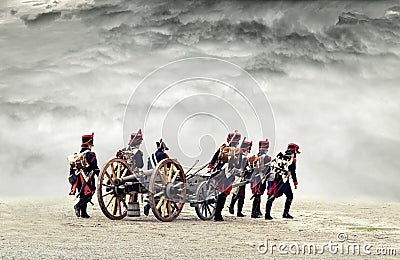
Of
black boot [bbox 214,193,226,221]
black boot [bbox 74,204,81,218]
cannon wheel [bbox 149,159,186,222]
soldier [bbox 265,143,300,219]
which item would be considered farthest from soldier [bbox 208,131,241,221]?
black boot [bbox 74,204,81,218]

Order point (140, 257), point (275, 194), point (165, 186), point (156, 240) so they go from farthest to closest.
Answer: point (275, 194) → point (165, 186) → point (156, 240) → point (140, 257)

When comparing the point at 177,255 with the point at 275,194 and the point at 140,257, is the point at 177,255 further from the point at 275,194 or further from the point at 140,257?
the point at 275,194

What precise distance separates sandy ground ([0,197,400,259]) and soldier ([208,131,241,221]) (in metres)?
0.49

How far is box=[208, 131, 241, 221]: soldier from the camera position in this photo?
1648 centimetres

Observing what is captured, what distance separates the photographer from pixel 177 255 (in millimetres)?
10922

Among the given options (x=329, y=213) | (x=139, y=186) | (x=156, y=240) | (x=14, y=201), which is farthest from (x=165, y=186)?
(x=14, y=201)

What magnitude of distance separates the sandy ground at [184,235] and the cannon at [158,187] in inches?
13.9

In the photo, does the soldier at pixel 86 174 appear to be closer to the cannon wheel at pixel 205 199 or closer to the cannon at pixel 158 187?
the cannon at pixel 158 187

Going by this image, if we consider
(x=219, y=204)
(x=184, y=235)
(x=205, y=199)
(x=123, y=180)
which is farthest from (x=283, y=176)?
(x=184, y=235)

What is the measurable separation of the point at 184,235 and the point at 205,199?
123 inches

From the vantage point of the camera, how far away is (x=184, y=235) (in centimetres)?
1356

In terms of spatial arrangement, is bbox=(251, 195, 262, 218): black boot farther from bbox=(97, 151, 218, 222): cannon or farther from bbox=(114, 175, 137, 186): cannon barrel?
bbox=(114, 175, 137, 186): cannon barrel

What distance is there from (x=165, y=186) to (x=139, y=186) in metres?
0.74

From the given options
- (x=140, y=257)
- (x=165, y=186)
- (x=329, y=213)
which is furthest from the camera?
(x=329, y=213)
